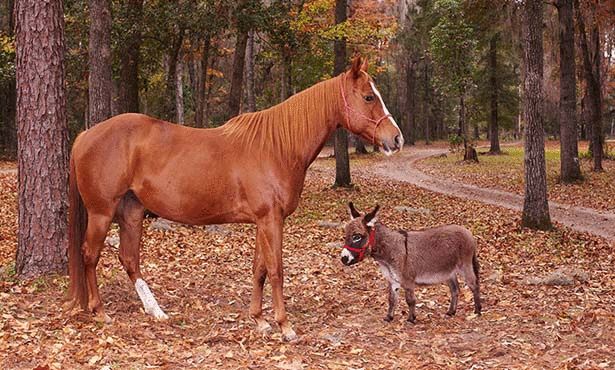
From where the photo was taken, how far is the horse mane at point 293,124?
6839mm

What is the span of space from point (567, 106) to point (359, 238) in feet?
67.3

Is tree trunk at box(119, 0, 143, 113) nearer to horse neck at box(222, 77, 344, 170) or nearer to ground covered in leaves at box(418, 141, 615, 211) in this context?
horse neck at box(222, 77, 344, 170)

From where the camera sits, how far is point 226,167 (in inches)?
266

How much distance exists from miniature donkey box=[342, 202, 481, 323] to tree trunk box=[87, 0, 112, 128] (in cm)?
777

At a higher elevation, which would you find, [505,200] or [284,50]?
[284,50]

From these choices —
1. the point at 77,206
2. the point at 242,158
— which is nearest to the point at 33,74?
the point at 77,206

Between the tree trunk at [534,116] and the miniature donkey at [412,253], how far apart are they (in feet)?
23.3

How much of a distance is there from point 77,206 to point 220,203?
1770 mm

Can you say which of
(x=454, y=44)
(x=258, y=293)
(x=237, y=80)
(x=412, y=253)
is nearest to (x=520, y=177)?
(x=237, y=80)

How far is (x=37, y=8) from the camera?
7988mm

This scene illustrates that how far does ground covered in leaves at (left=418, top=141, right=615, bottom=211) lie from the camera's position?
21.2 metres

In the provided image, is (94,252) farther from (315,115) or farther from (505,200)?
(505,200)

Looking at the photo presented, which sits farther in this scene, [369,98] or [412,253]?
[412,253]

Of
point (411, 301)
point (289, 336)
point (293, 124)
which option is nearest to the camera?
point (289, 336)
